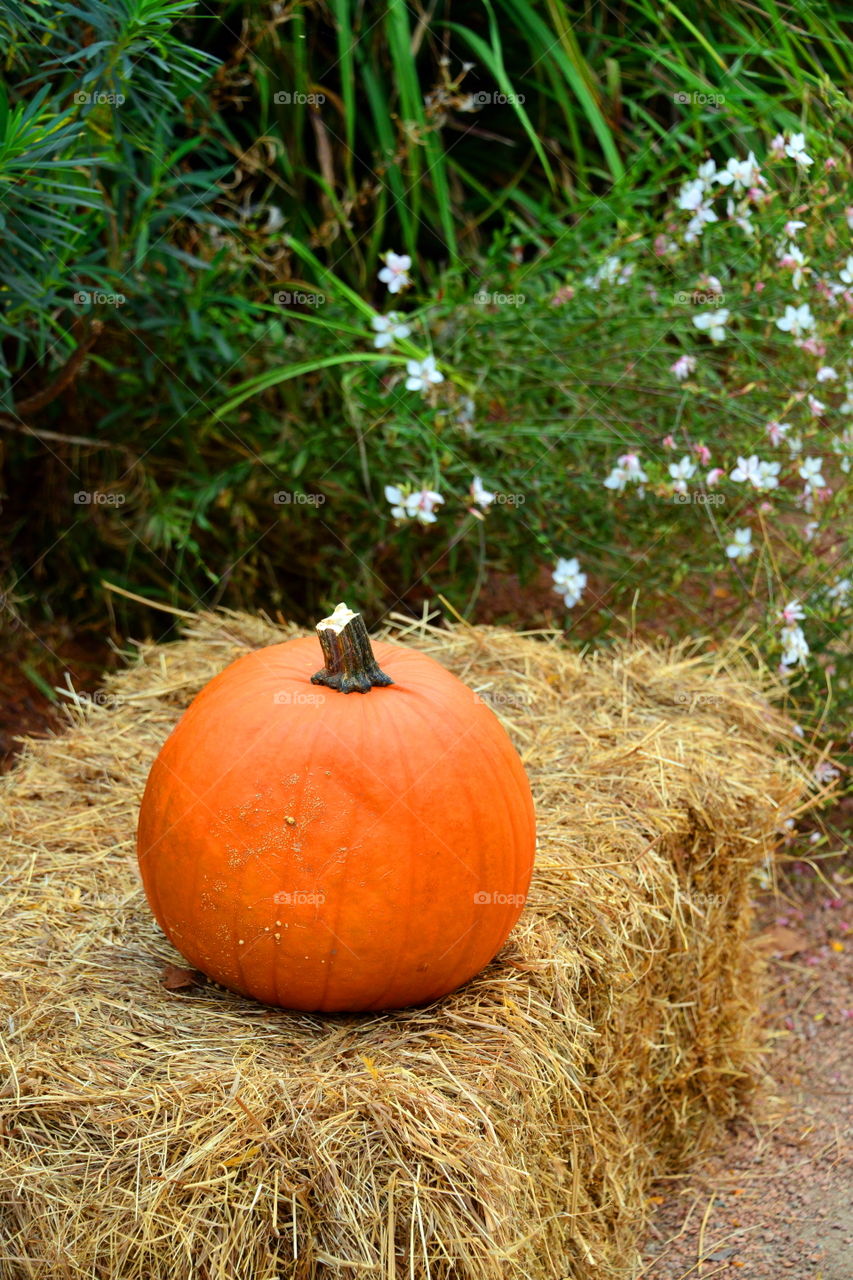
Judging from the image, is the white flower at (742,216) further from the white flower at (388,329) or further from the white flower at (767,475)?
the white flower at (388,329)

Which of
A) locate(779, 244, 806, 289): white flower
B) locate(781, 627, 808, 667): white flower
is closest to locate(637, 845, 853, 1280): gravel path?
locate(781, 627, 808, 667): white flower

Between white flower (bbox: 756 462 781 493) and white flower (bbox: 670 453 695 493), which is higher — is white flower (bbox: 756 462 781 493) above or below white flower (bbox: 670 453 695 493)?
below

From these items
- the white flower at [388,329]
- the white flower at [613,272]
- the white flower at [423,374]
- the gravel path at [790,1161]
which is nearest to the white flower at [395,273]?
the white flower at [388,329]

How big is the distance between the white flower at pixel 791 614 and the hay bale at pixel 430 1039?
163 millimetres

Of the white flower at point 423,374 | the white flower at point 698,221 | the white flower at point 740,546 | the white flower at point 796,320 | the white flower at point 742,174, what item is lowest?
the white flower at point 740,546

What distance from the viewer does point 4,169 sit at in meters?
2.24

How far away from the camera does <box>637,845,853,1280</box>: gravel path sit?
2080 mm

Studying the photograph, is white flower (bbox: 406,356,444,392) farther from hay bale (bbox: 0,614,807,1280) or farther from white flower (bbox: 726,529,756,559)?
white flower (bbox: 726,529,756,559)

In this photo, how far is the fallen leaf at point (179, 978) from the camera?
6.06 feet

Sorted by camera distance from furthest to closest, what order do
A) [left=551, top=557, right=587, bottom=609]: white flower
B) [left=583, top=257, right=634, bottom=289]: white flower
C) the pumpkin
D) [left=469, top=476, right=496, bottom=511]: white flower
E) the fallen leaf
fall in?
[left=583, top=257, right=634, bottom=289]: white flower < [left=551, top=557, right=587, bottom=609]: white flower < [left=469, top=476, right=496, bottom=511]: white flower < the fallen leaf < the pumpkin

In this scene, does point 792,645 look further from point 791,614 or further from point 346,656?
point 346,656

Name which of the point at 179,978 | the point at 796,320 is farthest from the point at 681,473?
the point at 179,978

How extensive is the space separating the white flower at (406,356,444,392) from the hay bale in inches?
23.7

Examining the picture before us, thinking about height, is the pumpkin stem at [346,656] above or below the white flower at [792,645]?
above
